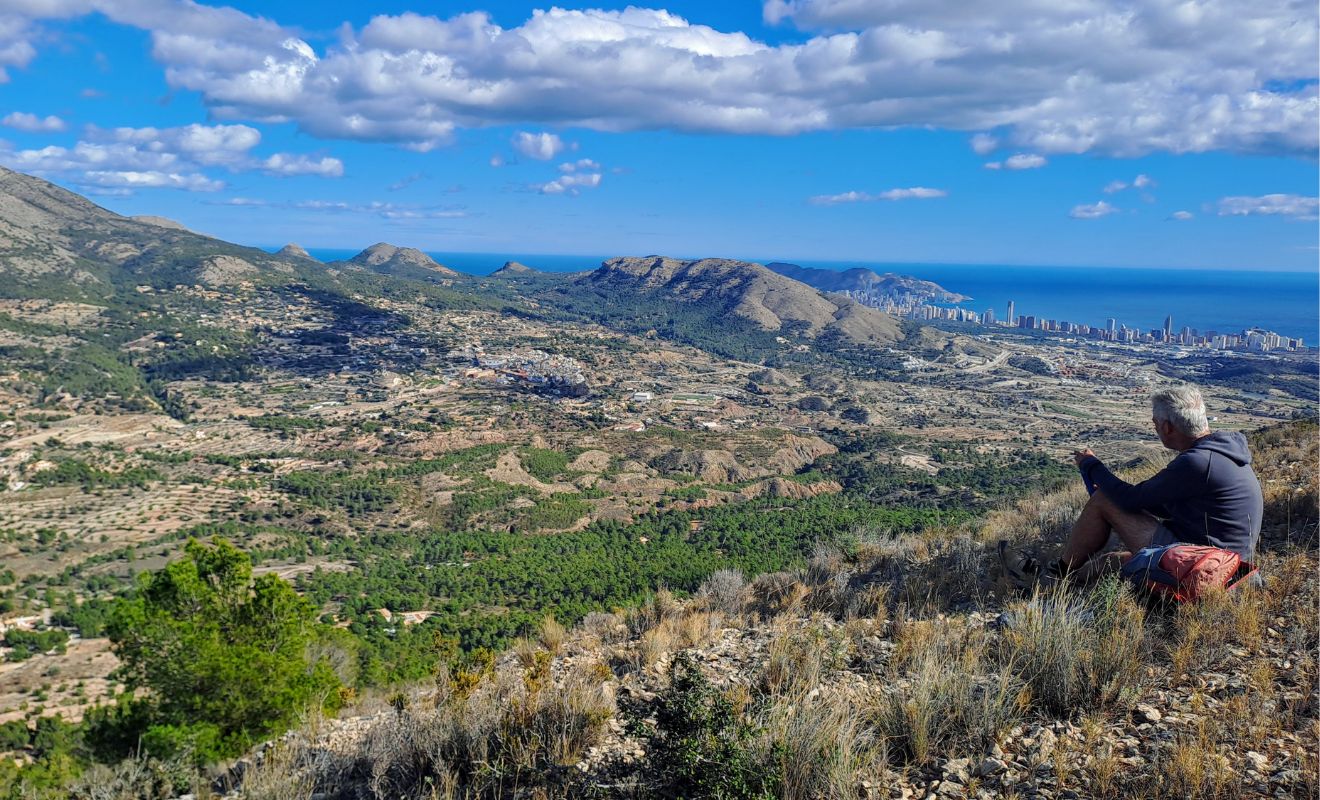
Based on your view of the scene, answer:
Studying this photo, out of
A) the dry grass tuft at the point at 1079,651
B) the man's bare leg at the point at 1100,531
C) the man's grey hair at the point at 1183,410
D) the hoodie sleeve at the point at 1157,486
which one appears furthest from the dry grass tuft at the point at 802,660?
the man's grey hair at the point at 1183,410

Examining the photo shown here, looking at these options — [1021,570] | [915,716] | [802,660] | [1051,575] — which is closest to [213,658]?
[802,660]

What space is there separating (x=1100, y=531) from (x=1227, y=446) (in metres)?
0.95

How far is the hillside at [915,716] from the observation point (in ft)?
9.53

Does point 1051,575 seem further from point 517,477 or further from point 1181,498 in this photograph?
point 517,477

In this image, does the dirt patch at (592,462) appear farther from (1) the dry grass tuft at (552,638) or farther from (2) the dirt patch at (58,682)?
(1) the dry grass tuft at (552,638)

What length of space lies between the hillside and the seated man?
0.40 meters

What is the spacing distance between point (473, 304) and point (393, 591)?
112457 millimetres

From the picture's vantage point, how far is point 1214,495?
4203 millimetres

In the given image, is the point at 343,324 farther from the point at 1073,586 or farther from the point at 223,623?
the point at 1073,586

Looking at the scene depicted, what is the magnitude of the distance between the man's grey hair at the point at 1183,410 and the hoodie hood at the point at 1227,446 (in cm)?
9

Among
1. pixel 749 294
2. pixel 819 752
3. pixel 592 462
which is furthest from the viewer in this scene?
pixel 749 294

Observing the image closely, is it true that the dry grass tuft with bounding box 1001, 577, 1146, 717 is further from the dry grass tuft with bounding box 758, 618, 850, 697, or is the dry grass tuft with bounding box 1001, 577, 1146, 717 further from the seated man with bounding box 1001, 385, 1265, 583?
the dry grass tuft with bounding box 758, 618, 850, 697

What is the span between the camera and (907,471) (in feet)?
166

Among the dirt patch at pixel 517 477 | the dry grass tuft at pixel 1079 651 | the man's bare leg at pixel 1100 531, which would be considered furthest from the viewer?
the dirt patch at pixel 517 477
